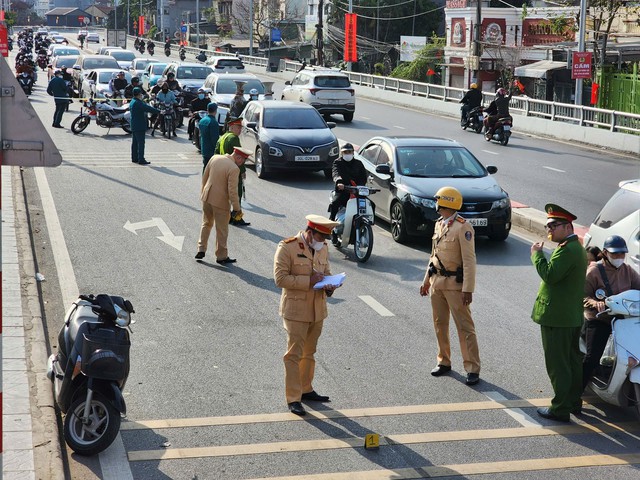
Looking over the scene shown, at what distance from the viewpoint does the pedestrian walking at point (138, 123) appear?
24000mm

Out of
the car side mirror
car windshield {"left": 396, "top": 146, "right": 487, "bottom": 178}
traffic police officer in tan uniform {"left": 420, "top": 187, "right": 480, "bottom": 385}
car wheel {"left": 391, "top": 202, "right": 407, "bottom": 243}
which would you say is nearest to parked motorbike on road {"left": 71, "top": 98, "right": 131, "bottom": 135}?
car windshield {"left": 396, "top": 146, "right": 487, "bottom": 178}

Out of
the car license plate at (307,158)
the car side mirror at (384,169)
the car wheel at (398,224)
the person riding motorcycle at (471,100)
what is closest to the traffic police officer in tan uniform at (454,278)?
the car wheel at (398,224)

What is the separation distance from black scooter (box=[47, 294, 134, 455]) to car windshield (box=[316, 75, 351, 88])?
1201 inches

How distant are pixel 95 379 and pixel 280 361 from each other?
283cm

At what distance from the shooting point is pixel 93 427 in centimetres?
755

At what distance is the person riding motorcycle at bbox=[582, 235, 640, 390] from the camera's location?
8797 millimetres

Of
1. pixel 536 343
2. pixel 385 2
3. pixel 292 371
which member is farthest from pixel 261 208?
pixel 385 2

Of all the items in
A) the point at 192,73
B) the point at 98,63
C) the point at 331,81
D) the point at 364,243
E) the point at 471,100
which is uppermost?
the point at 98,63

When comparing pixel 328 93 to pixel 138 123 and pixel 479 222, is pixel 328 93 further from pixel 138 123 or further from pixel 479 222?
pixel 479 222

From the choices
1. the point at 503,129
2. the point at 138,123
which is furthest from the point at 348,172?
the point at 503,129

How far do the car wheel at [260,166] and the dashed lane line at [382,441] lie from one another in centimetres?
1521

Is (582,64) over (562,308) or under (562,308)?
over

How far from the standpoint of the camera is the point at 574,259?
27.5 ft

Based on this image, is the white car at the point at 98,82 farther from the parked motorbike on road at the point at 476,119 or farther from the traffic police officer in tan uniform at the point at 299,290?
the traffic police officer in tan uniform at the point at 299,290
